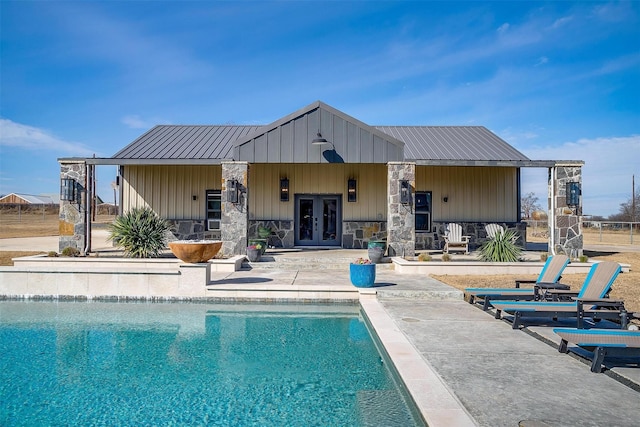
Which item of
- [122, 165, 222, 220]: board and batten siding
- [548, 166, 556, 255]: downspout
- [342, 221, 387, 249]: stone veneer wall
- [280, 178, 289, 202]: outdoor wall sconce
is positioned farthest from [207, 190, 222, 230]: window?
[548, 166, 556, 255]: downspout

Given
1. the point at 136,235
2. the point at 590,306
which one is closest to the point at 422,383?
the point at 590,306

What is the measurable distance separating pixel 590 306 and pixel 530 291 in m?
1.21

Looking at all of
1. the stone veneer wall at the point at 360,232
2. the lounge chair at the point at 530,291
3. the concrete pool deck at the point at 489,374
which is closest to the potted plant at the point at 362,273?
the concrete pool deck at the point at 489,374

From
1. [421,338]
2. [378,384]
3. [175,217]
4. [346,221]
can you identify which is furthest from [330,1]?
[378,384]

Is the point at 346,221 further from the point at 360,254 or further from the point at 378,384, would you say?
the point at 378,384

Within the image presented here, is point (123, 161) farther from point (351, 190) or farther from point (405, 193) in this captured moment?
point (405, 193)

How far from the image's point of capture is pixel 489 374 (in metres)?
4.04

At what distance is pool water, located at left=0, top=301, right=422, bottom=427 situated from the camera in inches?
145

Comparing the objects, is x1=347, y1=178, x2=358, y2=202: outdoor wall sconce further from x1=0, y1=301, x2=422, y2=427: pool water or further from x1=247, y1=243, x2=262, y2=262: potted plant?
x1=0, y1=301, x2=422, y2=427: pool water

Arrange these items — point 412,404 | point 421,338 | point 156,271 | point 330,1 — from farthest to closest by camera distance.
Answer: point 330,1
point 156,271
point 421,338
point 412,404

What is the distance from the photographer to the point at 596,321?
6098 millimetres

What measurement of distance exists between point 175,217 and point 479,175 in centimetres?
1158

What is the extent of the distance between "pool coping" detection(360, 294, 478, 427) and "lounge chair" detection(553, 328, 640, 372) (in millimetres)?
1527

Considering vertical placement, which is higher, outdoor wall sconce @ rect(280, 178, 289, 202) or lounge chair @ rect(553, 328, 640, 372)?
outdoor wall sconce @ rect(280, 178, 289, 202)
